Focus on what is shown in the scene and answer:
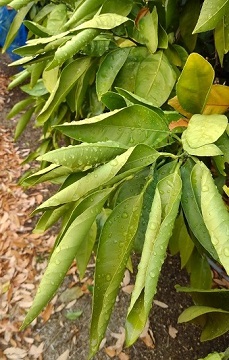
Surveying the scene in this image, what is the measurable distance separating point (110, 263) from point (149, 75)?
0.46 m

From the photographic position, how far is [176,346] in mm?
2021

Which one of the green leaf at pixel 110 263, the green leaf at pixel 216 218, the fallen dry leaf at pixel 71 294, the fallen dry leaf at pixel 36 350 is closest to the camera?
the green leaf at pixel 216 218

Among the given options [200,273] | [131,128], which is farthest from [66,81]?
[200,273]

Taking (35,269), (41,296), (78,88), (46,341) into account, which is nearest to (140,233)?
(41,296)

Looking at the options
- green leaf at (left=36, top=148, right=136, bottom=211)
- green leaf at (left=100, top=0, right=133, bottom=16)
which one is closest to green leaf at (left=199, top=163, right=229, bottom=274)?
green leaf at (left=36, top=148, right=136, bottom=211)

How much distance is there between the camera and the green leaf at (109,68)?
92cm

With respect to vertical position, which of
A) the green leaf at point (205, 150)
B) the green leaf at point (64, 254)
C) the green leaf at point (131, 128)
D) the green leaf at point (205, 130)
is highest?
the green leaf at point (131, 128)

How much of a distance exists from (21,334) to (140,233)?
67.1 inches

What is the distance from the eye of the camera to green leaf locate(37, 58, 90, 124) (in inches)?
36.7

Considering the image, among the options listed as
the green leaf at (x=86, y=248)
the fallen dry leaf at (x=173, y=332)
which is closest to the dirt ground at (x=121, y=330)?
the fallen dry leaf at (x=173, y=332)

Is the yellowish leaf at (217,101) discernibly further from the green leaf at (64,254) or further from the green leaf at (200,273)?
the green leaf at (200,273)

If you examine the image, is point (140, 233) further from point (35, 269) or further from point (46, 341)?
point (35, 269)

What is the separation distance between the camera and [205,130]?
66cm

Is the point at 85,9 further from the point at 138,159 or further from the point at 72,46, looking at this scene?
the point at 138,159
